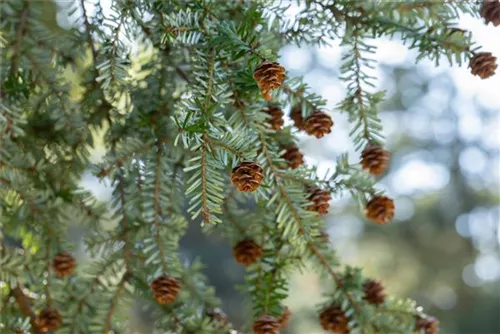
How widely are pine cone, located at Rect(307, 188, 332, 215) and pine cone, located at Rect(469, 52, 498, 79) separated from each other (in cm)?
16

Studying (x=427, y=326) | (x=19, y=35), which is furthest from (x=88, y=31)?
(x=427, y=326)

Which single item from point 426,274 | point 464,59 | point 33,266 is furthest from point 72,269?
point 426,274

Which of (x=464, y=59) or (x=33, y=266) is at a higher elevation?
(x=464, y=59)

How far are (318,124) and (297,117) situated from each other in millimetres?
59

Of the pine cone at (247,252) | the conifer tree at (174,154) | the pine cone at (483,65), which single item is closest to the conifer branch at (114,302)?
the conifer tree at (174,154)

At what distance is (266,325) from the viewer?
0.53 meters

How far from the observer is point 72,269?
2.02 feet

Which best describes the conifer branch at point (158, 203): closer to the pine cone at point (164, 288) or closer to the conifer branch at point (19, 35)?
the pine cone at point (164, 288)

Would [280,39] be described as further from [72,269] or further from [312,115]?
[72,269]

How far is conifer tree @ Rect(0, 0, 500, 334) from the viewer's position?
50cm

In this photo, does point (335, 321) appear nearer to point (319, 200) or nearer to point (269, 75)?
point (319, 200)

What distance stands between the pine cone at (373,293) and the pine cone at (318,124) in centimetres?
20

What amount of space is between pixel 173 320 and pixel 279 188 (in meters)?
0.21

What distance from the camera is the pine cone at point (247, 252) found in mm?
588
